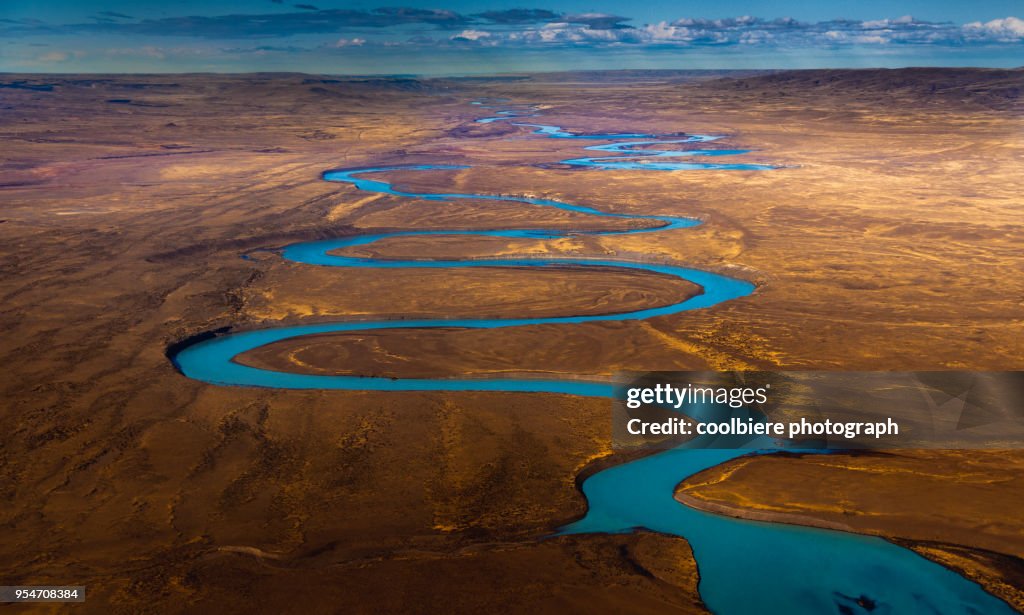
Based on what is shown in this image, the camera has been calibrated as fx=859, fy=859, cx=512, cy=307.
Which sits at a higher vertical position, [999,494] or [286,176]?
[286,176]

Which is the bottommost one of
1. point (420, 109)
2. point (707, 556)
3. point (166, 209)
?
point (707, 556)

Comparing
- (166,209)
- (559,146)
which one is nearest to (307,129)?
(559,146)

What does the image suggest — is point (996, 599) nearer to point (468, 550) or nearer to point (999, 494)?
point (999, 494)

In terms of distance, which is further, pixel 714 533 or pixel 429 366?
pixel 429 366

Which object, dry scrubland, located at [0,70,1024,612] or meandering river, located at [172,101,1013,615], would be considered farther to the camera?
dry scrubland, located at [0,70,1024,612]

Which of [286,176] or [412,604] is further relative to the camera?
[286,176]

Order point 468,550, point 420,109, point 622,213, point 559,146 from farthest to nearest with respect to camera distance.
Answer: point 420,109
point 559,146
point 622,213
point 468,550

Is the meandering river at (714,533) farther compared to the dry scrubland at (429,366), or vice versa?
the dry scrubland at (429,366)

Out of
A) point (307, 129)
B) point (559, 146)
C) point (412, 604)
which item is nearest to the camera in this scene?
point (412, 604)
